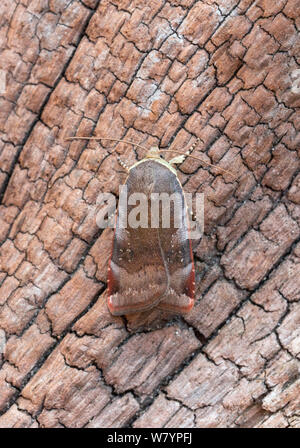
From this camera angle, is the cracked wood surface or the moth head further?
the moth head

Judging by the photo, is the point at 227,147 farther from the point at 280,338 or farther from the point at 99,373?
the point at 99,373

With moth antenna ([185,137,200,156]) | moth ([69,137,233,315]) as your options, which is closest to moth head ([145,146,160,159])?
moth ([69,137,233,315])

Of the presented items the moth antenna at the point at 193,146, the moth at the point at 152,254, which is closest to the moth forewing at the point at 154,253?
the moth at the point at 152,254

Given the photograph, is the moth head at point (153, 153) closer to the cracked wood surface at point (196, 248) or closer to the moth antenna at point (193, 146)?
the cracked wood surface at point (196, 248)

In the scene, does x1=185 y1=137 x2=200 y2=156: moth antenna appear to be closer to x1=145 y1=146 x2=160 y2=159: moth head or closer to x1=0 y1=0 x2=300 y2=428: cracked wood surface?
x1=0 y1=0 x2=300 y2=428: cracked wood surface

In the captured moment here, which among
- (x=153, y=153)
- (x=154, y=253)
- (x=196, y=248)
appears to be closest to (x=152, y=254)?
(x=154, y=253)

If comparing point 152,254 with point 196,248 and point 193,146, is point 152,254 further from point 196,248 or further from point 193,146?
point 193,146

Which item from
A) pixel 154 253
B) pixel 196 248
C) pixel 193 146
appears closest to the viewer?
pixel 193 146
